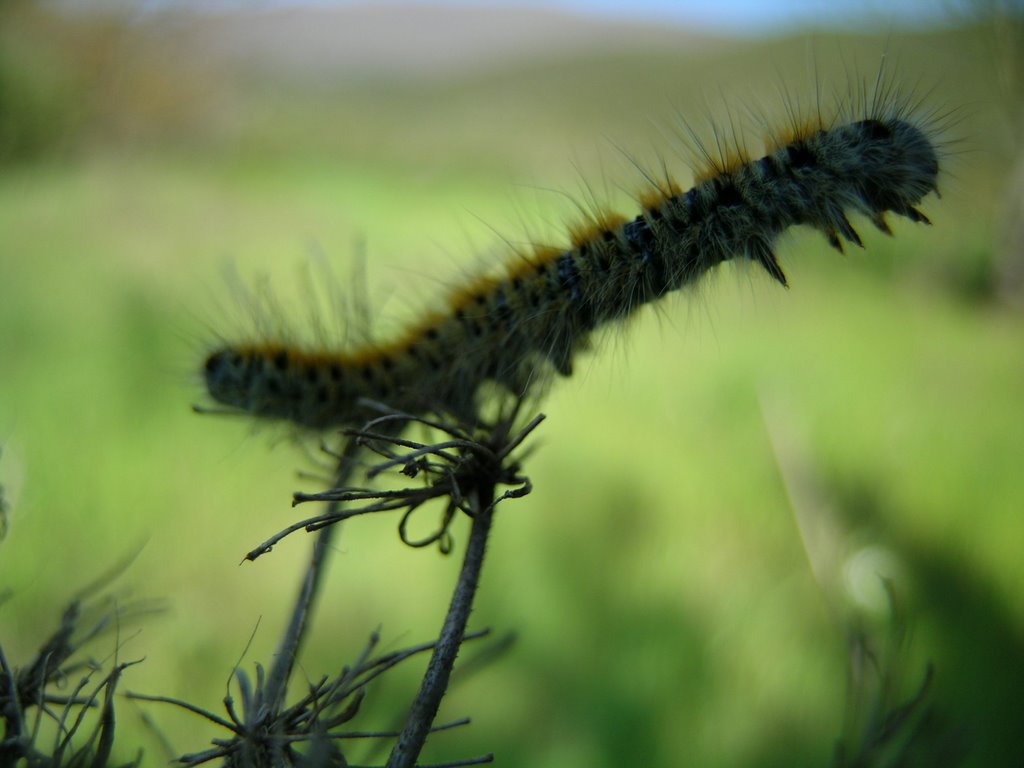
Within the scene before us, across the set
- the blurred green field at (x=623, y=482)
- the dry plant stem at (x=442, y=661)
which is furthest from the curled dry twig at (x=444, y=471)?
the blurred green field at (x=623, y=482)

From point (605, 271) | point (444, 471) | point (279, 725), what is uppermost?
point (605, 271)

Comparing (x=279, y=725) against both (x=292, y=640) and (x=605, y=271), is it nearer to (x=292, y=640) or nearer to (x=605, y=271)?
(x=292, y=640)

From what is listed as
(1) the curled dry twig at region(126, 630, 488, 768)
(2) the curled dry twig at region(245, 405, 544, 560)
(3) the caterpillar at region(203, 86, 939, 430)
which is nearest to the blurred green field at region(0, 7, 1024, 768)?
(3) the caterpillar at region(203, 86, 939, 430)

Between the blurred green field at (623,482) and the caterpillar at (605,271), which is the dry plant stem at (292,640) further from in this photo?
the blurred green field at (623,482)

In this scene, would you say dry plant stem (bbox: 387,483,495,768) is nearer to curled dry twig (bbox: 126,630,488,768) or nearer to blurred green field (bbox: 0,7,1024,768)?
curled dry twig (bbox: 126,630,488,768)

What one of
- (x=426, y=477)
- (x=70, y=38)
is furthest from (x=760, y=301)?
(x=70, y=38)

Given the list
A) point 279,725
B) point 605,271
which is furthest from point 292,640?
point 605,271

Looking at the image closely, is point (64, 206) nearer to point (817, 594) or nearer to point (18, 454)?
point (18, 454)
